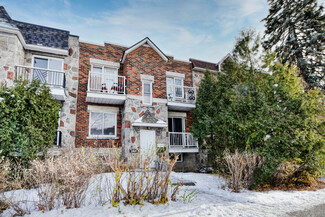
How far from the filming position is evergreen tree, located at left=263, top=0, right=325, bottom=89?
14.2 meters

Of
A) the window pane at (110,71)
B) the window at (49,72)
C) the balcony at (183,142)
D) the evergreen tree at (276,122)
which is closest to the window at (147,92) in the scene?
the window pane at (110,71)

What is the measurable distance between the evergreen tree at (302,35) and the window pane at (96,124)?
50.0 feet

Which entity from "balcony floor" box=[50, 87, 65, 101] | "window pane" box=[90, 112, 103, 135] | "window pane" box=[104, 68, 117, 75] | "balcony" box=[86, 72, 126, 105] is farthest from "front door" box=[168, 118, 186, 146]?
"balcony floor" box=[50, 87, 65, 101]

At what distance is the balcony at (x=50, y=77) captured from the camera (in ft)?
32.9

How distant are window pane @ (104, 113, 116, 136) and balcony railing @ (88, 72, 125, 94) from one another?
5.34 ft

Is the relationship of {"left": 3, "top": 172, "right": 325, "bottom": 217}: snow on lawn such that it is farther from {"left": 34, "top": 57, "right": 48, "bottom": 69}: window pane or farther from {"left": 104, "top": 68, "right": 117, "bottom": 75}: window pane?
{"left": 104, "top": 68, "right": 117, "bottom": 75}: window pane

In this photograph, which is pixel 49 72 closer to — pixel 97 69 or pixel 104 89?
pixel 97 69

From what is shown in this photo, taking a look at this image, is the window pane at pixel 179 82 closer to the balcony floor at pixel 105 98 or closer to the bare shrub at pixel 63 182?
the balcony floor at pixel 105 98

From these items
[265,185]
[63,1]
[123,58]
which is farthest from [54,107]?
[265,185]

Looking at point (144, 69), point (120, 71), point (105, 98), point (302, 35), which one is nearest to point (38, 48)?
point (105, 98)

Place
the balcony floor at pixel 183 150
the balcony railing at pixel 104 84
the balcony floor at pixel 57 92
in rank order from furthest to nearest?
the balcony floor at pixel 183 150 → the balcony railing at pixel 104 84 → the balcony floor at pixel 57 92

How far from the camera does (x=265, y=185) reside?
25.4ft

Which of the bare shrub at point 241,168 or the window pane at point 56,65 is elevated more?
the window pane at point 56,65

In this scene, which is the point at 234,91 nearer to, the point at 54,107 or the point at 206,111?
the point at 206,111
